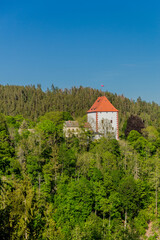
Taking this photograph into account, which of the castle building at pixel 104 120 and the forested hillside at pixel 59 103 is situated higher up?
the forested hillside at pixel 59 103

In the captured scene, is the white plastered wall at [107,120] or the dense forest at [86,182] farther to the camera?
the white plastered wall at [107,120]

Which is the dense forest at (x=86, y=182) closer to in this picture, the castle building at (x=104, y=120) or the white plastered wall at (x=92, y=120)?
the castle building at (x=104, y=120)

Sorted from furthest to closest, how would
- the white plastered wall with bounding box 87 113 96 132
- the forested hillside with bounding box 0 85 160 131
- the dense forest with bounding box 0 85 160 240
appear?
the forested hillside with bounding box 0 85 160 131 < the white plastered wall with bounding box 87 113 96 132 < the dense forest with bounding box 0 85 160 240

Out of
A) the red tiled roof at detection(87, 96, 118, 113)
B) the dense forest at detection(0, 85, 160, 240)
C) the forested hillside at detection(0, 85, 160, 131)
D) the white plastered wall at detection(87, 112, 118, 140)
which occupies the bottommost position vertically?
the dense forest at detection(0, 85, 160, 240)

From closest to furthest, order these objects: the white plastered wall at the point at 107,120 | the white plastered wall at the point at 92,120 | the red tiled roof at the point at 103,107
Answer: the white plastered wall at the point at 107,120 < the white plastered wall at the point at 92,120 < the red tiled roof at the point at 103,107

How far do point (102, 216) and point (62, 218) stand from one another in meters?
10.1

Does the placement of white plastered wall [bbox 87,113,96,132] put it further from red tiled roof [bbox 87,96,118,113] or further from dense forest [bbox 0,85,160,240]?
dense forest [bbox 0,85,160,240]

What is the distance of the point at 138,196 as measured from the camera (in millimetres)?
46875

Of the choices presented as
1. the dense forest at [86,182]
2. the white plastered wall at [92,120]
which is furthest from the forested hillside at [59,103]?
the dense forest at [86,182]

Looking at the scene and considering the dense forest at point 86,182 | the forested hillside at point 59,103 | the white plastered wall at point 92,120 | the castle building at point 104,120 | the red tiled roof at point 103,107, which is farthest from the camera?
the forested hillside at point 59,103

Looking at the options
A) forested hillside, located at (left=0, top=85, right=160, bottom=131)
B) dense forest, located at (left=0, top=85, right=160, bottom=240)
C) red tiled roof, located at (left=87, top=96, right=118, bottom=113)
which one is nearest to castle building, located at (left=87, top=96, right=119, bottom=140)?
red tiled roof, located at (left=87, top=96, right=118, bottom=113)

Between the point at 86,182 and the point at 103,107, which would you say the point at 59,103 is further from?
A: the point at 86,182

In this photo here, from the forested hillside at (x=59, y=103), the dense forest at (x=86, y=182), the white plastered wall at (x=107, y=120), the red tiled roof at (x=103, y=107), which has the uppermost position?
the forested hillside at (x=59, y=103)

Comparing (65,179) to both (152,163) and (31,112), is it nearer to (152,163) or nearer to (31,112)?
(152,163)
